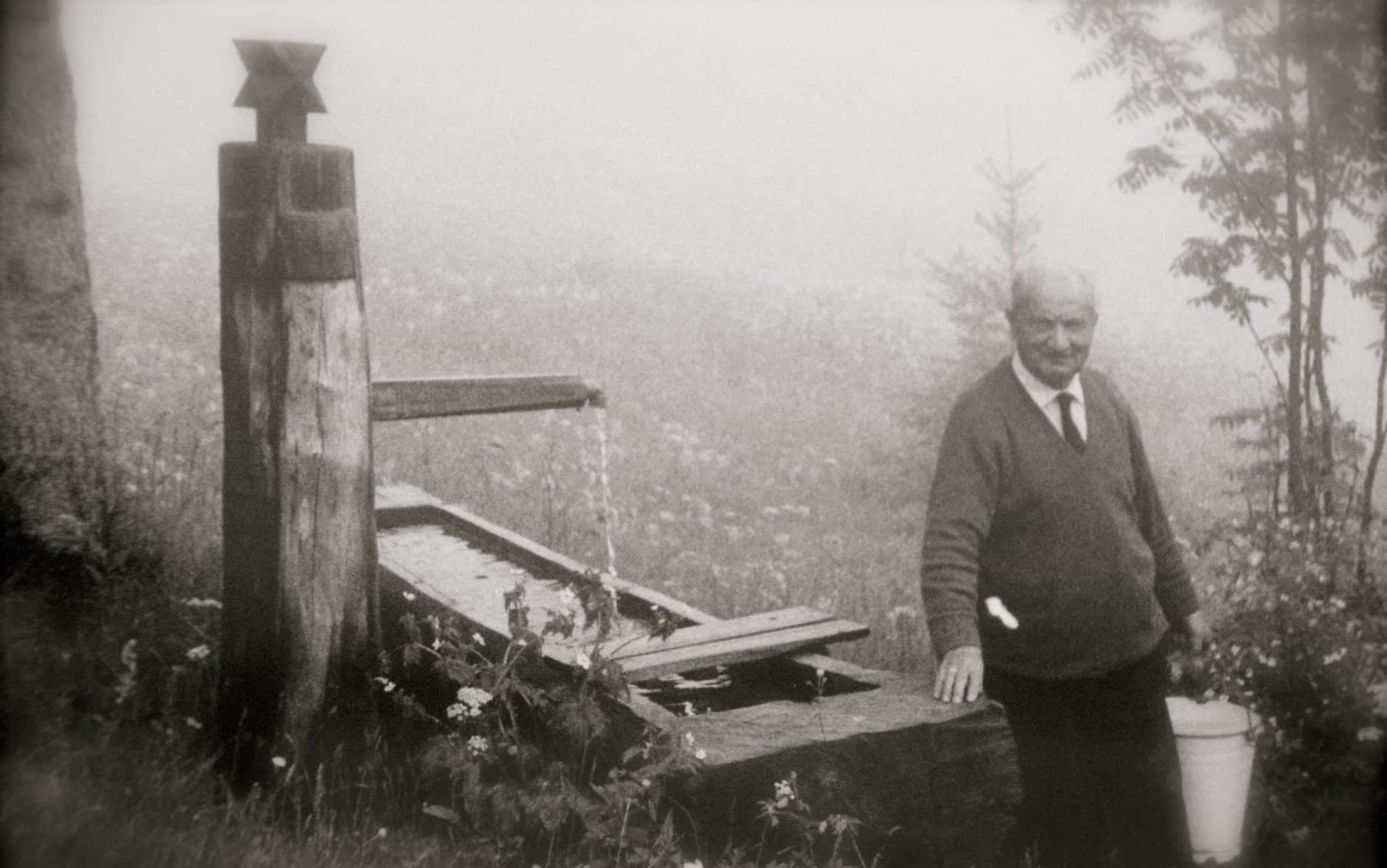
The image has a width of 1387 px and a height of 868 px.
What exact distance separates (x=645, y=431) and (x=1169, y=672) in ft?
A: 19.6

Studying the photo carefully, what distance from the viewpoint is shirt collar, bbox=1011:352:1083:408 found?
3682 mm

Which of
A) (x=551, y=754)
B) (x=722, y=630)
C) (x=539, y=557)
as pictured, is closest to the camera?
(x=551, y=754)

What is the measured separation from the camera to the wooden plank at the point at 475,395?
3.82 meters

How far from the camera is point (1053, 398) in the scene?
3.69 m

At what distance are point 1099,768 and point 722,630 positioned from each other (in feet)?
4.22

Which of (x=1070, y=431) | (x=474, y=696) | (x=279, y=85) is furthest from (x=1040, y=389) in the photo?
(x=279, y=85)

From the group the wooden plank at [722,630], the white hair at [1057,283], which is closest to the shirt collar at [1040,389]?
the white hair at [1057,283]

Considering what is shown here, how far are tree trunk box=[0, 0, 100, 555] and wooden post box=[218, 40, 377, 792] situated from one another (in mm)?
610

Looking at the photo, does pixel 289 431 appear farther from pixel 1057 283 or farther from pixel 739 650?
pixel 1057 283

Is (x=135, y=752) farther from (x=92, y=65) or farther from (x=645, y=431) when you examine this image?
(x=645, y=431)

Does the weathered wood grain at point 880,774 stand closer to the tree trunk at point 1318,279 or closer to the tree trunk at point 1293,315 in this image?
the tree trunk at point 1293,315

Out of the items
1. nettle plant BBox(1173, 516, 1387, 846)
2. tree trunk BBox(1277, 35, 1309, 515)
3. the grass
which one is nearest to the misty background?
the grass

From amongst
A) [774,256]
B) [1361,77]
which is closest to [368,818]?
[1361,77]

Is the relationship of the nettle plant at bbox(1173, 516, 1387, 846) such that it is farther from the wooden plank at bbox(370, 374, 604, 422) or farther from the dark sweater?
the wooden plank at bbox(370, 374, 604, 422)
